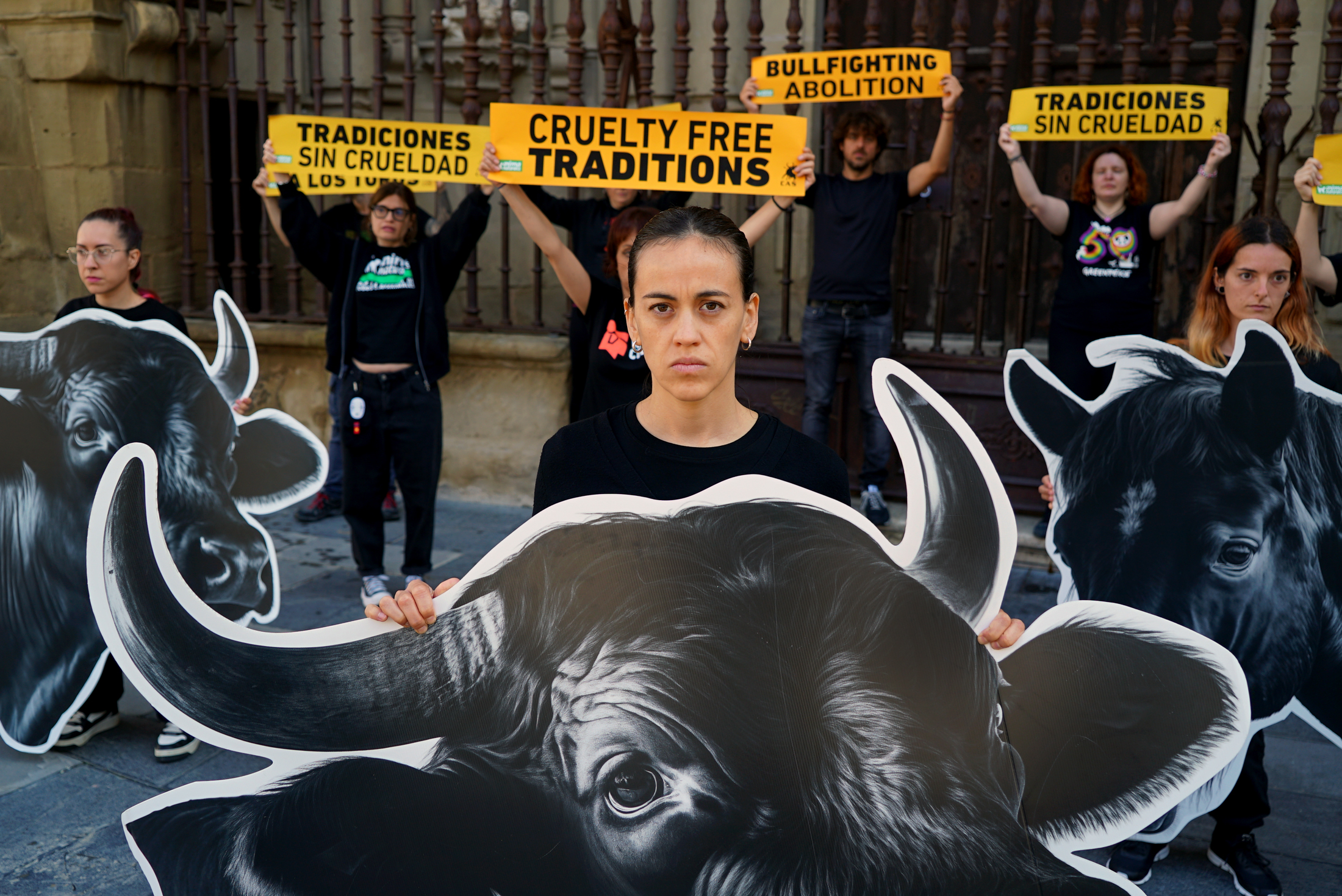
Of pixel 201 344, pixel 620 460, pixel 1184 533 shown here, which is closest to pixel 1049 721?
pixel 620 460

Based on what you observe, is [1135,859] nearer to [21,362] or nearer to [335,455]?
[21,362]

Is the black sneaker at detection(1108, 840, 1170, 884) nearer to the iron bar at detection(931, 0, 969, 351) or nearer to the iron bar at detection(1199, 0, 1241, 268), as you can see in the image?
the iron bar at detection(1199, 0, 1241, 268)

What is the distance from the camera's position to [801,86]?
5.07m

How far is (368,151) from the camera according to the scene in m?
5.13

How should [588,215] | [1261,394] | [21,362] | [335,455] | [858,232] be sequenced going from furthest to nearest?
1. [335,455]
2. [858,232]
3. [588,215]
4. [21,362]
5. [1261,394]

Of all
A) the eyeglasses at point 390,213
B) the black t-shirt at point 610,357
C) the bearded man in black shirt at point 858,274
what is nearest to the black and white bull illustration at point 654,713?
the black t-shirt at point 610,357

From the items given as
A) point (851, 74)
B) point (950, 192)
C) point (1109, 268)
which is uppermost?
point (851, 74)

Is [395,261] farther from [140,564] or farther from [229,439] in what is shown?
[140,564]

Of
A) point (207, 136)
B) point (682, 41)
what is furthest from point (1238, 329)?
point (207, 136)

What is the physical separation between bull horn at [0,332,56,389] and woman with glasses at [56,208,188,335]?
0.22 metres

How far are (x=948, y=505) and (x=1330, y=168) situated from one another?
316 centimetres

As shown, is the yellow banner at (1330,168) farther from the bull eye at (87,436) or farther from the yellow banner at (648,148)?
the bull eye at (87,436)

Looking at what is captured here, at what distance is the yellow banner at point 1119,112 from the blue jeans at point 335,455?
345 cm

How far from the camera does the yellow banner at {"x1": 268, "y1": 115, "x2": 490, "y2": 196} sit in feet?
16.6
